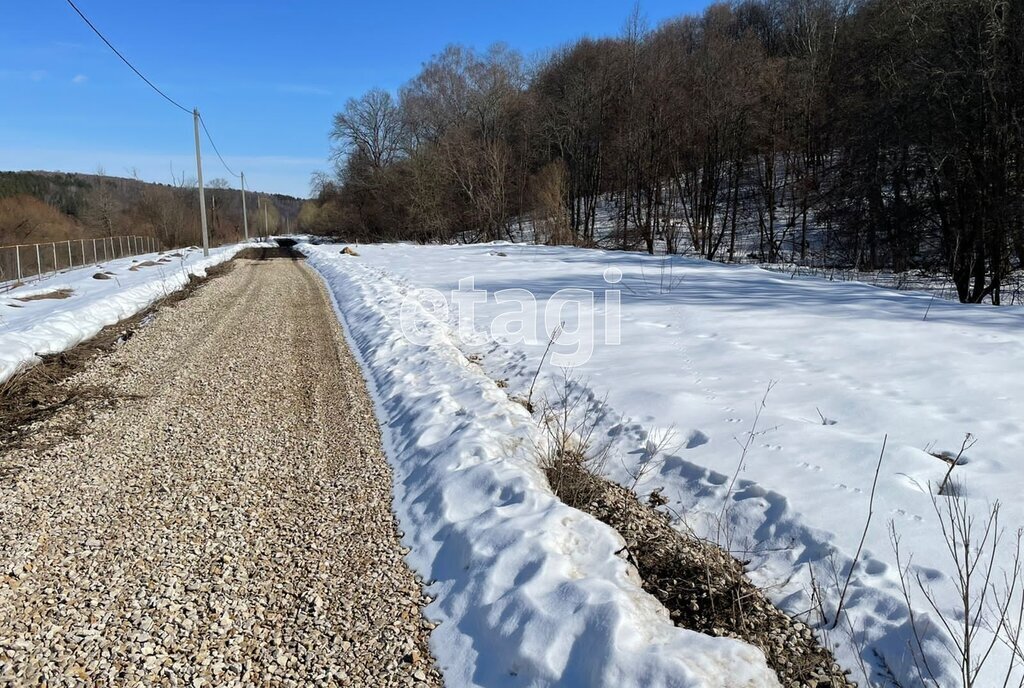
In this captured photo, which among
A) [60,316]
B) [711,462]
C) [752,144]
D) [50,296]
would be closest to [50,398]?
[60,316]

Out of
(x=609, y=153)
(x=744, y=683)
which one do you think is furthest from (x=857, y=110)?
(x=744, y=683)

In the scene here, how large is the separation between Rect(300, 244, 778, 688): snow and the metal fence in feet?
71.7

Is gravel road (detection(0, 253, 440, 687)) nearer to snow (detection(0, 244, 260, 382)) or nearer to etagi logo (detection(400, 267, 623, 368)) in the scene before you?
snow (detection(0, 244, 260, 382))

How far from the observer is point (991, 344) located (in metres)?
6.54

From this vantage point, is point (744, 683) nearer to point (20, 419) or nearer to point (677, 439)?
point (677, 439)

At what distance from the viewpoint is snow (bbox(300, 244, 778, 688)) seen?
7.44ft

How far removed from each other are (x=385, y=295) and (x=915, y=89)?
1297cm

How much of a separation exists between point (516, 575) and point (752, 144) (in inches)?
1177

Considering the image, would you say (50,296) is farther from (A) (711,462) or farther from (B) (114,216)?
(B) (114,216)

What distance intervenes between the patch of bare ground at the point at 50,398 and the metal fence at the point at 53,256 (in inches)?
638

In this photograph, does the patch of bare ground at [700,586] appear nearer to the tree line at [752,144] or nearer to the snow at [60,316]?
the snow at [60,316]

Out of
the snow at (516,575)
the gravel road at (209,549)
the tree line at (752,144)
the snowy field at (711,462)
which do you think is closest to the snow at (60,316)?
the gravel road at (209,549)

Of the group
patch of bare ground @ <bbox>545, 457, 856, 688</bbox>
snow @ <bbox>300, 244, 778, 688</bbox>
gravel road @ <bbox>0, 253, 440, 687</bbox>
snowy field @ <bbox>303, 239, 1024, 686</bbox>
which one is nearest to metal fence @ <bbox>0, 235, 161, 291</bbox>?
gravel road @ <bbox>0, 253, 440, 687</bbox>

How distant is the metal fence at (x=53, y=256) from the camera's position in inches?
864
